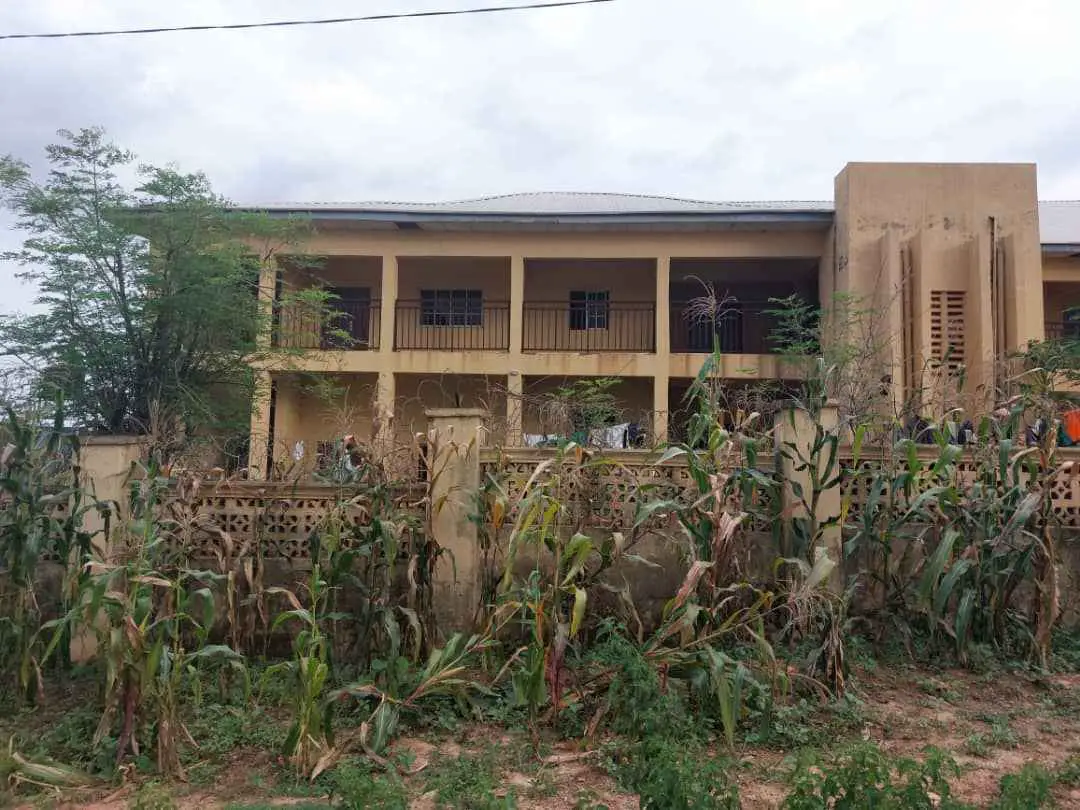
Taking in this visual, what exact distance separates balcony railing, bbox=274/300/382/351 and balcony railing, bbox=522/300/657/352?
3255mm

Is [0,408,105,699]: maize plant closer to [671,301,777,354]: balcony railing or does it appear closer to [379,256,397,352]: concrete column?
[379,256,397,352]: concrete column

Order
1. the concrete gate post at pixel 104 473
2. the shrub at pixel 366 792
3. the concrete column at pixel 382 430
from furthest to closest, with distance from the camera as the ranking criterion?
the concrete gate post at pixel 104 473
the concrete column at pixel 382 430
the shrub at pixel 366 792

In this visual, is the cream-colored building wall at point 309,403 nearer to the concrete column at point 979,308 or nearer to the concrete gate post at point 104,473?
the concrete gate post at point 104,473

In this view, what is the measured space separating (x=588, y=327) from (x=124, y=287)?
939cm

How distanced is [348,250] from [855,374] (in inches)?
400

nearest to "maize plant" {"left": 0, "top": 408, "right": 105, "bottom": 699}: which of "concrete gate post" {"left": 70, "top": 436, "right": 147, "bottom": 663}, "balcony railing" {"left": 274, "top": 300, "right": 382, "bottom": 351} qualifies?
"concrete gate post" {"left": 70, "top": 436, "right": 147, "bottom": 663}

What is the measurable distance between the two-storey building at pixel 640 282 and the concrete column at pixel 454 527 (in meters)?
4.12

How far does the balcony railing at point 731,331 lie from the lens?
1686 cm

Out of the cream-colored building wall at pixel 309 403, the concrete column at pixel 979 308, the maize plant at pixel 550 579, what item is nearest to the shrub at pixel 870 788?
the maize plant at pixel 550 579

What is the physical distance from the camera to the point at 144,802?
3.52m

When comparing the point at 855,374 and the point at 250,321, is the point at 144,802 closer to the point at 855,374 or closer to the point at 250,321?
Result: the point at 855,374

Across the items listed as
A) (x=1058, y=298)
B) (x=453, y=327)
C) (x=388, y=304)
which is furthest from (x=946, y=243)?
(x=388, y=304)

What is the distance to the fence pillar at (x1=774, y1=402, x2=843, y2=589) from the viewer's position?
561 centimetres

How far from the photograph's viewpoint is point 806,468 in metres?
5.63
